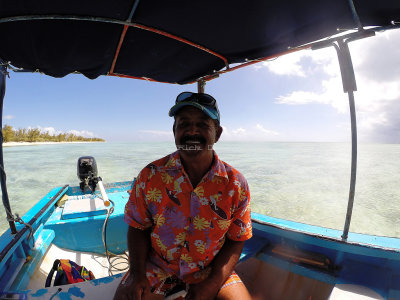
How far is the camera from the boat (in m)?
A: 1.31

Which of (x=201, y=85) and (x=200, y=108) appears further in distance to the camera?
(x=201, y=85)

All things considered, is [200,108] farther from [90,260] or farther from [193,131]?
[90,260]

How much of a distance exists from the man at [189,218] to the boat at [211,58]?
359 millimetres

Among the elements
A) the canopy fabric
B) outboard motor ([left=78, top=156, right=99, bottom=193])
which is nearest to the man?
the canopy fabric

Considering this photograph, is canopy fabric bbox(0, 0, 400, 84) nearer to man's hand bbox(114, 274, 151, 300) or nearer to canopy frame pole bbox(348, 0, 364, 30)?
canopy frame pole bbox(348, 0, 364, 30)

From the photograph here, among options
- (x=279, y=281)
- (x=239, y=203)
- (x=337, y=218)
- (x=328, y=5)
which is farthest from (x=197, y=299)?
(x=337, y=218)

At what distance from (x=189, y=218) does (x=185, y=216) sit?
0.03 m

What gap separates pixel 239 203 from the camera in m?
1.44

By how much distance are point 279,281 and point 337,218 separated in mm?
8696

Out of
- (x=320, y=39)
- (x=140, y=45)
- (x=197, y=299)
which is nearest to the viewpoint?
A: (x=197, y=299)

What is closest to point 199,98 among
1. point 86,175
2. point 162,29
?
point 162,29

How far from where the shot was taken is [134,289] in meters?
1.27

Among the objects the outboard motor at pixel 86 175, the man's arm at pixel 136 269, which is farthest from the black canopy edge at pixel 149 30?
the outboard motor at pixel 86 175

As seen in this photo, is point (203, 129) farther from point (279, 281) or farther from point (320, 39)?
point (279, 281)
